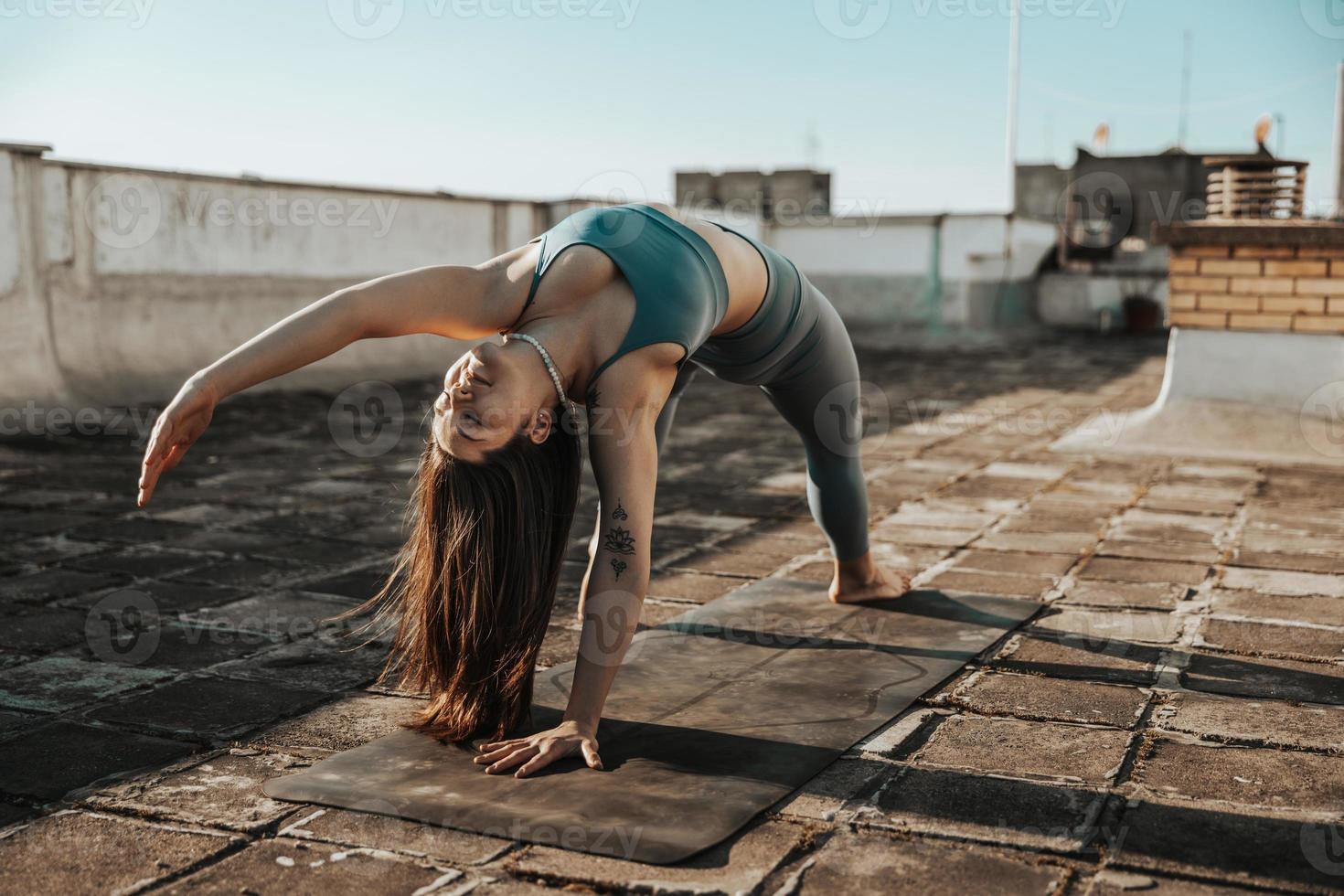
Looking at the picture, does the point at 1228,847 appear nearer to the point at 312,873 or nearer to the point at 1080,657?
the point at 1080,657

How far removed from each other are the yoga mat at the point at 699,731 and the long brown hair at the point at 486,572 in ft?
0.37

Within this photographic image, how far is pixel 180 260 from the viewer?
29.6 ft

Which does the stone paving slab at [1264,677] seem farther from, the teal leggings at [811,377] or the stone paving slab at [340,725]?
the stone paving slab at [340,725]

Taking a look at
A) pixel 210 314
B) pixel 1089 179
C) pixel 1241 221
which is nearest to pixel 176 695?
pixel 1241 221

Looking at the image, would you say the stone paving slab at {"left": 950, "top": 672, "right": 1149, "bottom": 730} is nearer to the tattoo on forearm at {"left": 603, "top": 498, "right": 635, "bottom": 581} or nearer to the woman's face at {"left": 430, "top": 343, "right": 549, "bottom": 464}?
the tattoo on forearm at {"left": 603, "top": 498, "right": 635, "bottom": 581}

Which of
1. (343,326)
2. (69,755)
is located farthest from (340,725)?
(343,326)

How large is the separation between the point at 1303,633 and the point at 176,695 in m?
2.96

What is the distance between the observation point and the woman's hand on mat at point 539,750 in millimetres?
2420

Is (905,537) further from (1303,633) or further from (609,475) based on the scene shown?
(609,475)

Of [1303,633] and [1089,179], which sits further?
[1089,179]

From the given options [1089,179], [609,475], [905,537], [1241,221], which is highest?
[1089,179]

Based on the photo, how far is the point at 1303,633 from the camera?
11.1 ft

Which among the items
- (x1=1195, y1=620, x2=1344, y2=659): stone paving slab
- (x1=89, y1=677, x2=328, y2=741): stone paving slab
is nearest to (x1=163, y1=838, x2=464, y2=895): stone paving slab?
(x1=89, y1=677, x2=328, y2=741): stone paving slab

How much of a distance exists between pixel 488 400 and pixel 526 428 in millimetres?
98
